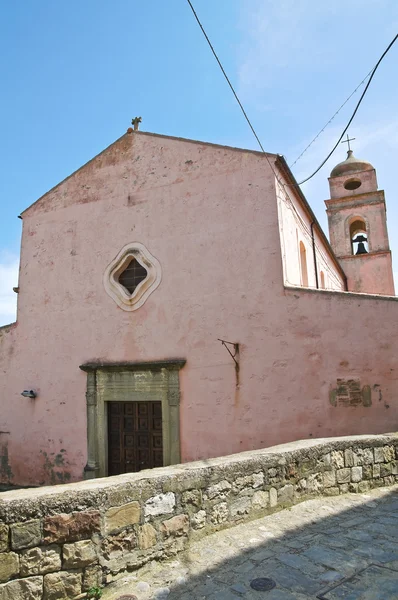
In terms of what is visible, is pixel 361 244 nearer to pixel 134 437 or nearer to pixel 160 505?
pixel 134 437

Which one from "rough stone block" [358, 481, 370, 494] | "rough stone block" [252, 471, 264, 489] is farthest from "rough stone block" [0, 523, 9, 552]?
"rough stone block" [358, 481, 370, 494]

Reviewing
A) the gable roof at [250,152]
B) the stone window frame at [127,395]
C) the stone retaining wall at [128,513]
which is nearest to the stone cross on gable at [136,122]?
the gable roof at [250,152]

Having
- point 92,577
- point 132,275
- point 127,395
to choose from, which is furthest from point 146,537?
point 132,275

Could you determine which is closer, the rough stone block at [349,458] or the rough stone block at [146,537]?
the rough stone block at [146,537]

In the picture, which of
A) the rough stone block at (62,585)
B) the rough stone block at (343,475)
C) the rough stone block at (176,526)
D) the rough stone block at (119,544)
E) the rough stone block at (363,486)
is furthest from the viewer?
the rough stone block at (363,486)

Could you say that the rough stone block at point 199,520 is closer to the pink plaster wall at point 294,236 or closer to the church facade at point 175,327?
the church facade at point 175,327

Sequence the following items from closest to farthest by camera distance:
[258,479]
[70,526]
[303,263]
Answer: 1. [70,526]
2. [258,479]
3. [303,263]

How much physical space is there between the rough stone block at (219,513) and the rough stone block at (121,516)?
739 millimetres

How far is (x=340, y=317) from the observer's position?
681 centimetres

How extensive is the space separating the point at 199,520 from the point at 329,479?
171 cm

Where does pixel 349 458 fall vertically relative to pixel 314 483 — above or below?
above

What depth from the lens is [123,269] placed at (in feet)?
29.2

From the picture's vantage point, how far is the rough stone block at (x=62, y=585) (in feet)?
8.28

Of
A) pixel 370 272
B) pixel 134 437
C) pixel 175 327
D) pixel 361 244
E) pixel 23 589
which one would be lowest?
pixel 23 589
